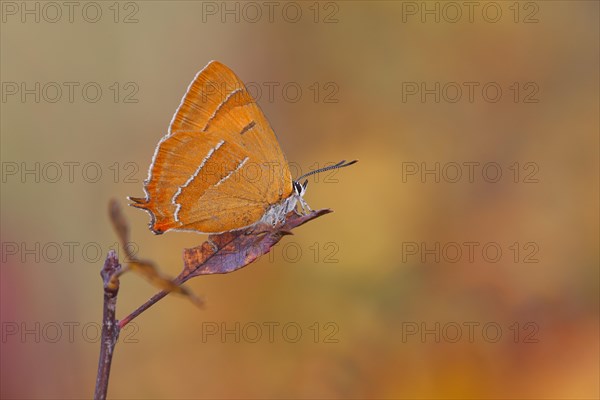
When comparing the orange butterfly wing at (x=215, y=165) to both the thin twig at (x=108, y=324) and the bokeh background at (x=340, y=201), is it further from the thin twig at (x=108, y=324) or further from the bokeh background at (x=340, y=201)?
the bokeh background at (x=340, y=201)

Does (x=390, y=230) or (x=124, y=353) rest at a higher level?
(x=390, y=230)

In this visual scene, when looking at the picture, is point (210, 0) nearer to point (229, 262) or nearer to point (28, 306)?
point (28, 306)

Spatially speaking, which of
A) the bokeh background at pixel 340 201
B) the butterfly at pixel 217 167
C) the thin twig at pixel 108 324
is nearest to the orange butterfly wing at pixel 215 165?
the butterfly at pixel 217 167

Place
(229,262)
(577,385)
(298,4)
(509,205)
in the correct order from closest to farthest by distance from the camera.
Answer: (229,262)
(577,385)
(509,205)
(298,4)

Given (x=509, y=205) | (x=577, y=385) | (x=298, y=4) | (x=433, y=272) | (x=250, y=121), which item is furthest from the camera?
(x=298, y=4)

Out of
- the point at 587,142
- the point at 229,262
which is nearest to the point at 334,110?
the point at 587,142

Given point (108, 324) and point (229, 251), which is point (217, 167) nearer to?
point (229, 251)

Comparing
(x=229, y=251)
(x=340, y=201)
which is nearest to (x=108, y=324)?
(x=229, y=251)
